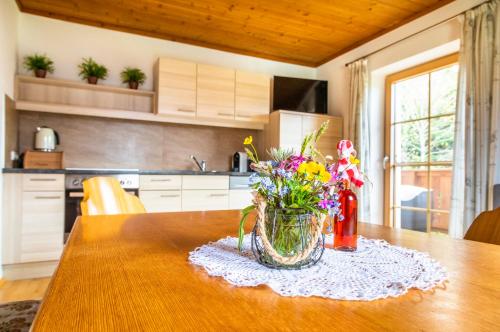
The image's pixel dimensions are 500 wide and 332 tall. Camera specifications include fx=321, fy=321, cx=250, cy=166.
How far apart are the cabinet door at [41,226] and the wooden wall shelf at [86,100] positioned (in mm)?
910

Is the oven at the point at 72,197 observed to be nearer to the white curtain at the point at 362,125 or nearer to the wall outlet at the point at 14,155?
the wall outlet at the point at 14,155

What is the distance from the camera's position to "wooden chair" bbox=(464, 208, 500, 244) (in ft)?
3.67

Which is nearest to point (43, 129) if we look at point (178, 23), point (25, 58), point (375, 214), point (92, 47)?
point (25, 58)

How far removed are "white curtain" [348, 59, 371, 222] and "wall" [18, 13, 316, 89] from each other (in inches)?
60.9

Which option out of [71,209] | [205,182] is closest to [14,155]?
[71,209]

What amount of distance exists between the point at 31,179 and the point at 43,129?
61 centimetres

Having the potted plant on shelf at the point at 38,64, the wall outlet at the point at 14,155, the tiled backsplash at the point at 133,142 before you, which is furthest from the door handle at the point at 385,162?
the wall outlet at the point at 14,155

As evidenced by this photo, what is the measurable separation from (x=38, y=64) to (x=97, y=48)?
2.01ft

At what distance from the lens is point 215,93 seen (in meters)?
3.69

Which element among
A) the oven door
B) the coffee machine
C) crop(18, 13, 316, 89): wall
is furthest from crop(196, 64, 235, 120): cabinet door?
the oven door

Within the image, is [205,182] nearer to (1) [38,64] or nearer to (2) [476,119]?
(1) [38,64]

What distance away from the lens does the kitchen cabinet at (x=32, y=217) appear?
8.77 ft

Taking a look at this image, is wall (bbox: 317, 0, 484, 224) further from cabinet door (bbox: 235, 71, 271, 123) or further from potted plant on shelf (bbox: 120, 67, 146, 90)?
potted plant on shelf (bbox: 120, 67, 146, 90)

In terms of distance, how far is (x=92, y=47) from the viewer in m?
3.46
